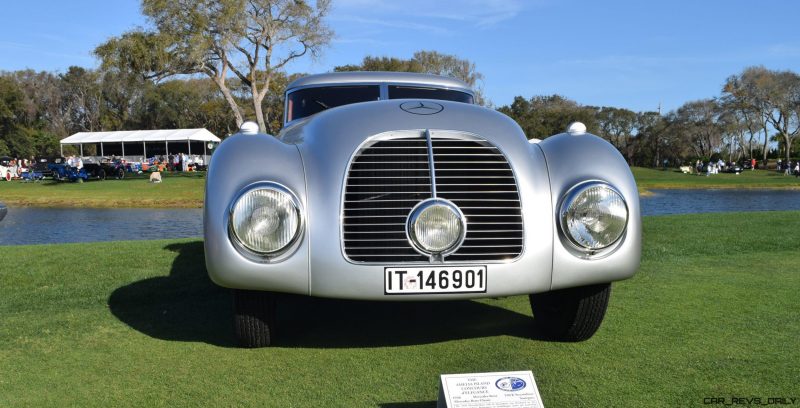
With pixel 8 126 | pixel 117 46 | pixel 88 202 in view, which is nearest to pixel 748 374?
pixel 88 202

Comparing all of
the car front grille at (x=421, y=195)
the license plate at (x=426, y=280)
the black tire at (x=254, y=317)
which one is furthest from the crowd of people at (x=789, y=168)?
the black tire at (x=254, y=317)

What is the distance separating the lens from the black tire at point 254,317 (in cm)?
338

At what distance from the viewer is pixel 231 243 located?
3.06m

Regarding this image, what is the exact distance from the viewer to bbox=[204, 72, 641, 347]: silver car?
3053 millimetres

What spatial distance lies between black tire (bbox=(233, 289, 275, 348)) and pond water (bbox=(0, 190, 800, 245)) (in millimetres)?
8901

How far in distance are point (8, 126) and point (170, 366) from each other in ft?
231

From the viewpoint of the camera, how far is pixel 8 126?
6272 centimetres

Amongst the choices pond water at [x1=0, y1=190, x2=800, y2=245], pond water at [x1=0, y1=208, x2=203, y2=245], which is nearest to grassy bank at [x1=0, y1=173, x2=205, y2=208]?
pond water at [x1=0, y1=208, x2=203, y2=245]

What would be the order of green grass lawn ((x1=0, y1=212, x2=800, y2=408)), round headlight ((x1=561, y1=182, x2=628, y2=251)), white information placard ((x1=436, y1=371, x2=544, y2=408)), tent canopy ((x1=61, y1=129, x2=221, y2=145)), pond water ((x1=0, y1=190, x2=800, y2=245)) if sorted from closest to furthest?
white information placard ((x1=436, y1=371, x2=544, y2=408)) → green grass lawn ((x1=0, y1=212, x2=800, y2=408)) → round headlight ((x1=561, y1=182, x2=628, y2=251)) → pond water ((x1=0, y1=190, x2=800, y2=245)) → tent canopy ((x1=61, y1=129, x2=221, y2=145))

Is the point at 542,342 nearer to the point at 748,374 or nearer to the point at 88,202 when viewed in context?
the point at 748,374

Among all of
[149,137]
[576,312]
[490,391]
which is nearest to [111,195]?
[576,312]

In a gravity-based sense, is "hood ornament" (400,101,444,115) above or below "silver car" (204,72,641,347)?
above

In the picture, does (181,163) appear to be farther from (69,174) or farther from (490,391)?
(490,391)

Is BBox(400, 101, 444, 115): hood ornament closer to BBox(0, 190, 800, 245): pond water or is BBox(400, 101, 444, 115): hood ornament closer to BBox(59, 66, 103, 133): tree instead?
BBox(0, 190, 800, 245): pond water
